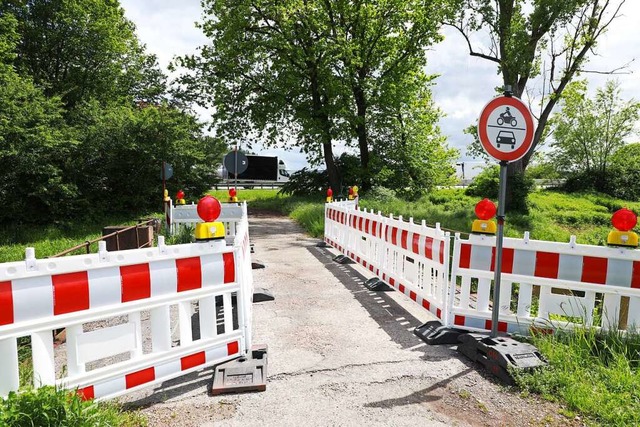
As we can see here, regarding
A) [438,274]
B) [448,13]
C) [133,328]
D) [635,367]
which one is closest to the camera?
[133,328]

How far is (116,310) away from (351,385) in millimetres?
2049

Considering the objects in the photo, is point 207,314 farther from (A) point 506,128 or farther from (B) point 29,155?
(B) point 29,155

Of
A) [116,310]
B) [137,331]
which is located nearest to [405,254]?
[137,331]

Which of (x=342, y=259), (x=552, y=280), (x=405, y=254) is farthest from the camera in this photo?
(x=342, y=259)

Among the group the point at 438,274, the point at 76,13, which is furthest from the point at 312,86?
the point at 438,274

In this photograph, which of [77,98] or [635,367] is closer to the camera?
[635,367]

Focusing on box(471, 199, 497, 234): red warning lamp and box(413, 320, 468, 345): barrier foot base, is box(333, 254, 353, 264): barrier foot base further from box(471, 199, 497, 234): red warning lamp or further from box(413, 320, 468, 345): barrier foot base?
box(471, 199, 497, 234): red warning lamp

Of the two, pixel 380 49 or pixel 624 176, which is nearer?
A: pixel 380 49

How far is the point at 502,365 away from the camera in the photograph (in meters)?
3.92

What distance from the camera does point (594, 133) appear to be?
3366 centimetres

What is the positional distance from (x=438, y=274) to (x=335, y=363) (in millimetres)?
1919

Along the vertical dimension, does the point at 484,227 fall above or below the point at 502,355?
above

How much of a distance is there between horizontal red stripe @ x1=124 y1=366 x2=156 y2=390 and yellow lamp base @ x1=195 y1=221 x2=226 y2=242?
3.86 feet

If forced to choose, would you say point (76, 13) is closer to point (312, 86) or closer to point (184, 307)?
point (312, 86)
